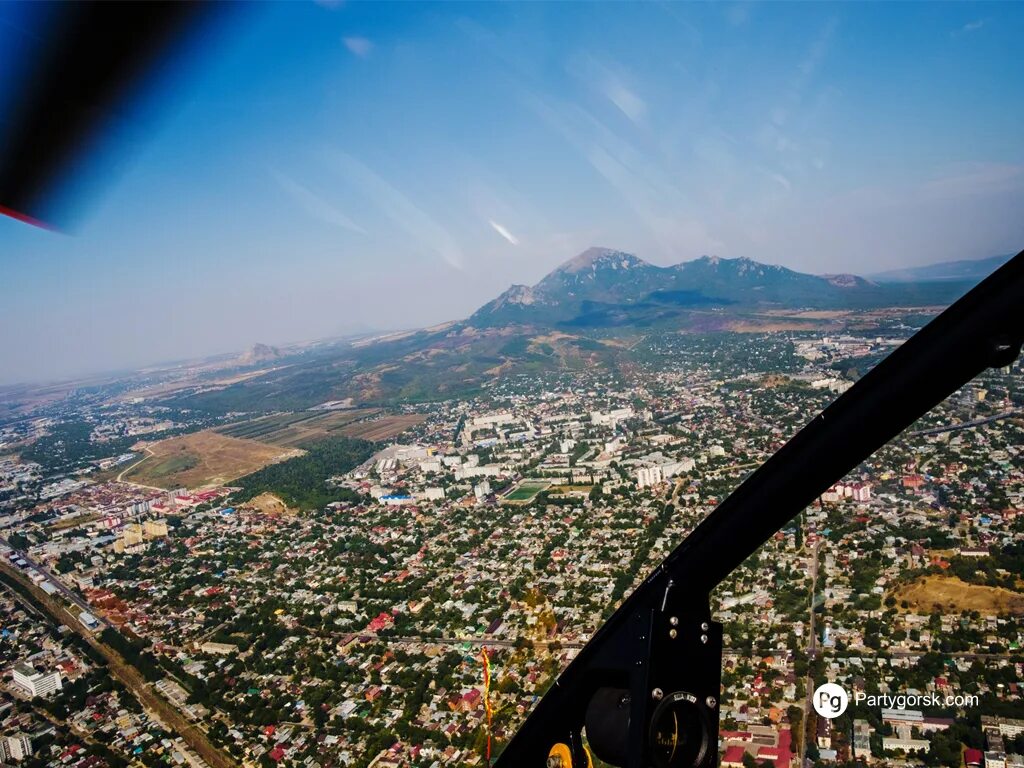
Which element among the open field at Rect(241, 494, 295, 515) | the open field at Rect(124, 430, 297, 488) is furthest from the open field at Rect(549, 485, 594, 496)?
the open field at Rect(124, 430, 297, 488)

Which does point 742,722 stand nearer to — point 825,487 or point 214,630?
point 825,487

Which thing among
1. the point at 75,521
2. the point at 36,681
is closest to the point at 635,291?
the point at 75,521

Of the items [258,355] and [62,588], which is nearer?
[62,588]

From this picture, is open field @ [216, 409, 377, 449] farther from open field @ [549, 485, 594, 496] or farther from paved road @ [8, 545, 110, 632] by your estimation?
open field @ [549, 485, 594, 496]

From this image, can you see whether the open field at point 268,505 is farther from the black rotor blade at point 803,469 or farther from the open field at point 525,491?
the black rotor blade at point 803,469

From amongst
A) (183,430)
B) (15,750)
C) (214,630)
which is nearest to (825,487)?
(15,750)

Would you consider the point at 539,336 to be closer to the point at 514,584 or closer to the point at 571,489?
the point at 571,489

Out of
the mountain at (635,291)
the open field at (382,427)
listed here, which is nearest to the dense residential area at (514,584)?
the open field at (382,427)

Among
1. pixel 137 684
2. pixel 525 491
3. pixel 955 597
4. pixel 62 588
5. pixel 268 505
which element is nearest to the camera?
pixel 955 597
